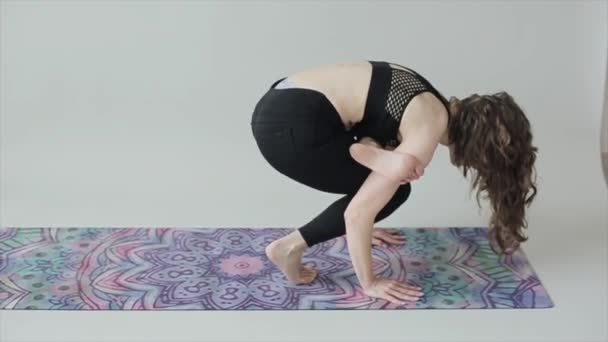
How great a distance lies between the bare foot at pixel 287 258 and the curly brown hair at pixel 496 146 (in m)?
0.58

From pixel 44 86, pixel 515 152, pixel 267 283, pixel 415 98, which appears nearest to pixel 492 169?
pixel 515 152

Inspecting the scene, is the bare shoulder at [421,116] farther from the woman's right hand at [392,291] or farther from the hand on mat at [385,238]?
the hand on mat at [385,238]

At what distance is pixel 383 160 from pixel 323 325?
51 cm

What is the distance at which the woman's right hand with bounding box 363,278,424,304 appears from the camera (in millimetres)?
3031

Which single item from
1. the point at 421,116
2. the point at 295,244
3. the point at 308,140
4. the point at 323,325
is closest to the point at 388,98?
the point at 421,116

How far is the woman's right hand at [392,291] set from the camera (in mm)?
3031

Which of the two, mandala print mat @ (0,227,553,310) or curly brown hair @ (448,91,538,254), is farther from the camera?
mandala print mat @ (0,227,553,310)

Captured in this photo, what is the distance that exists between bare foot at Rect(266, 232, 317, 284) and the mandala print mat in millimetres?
28

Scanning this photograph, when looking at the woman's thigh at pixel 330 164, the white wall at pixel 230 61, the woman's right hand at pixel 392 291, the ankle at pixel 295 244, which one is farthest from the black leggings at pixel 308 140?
the white wall at pixel 230 61

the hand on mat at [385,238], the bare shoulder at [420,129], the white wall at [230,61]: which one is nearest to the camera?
the bare shoulder at [420,129]

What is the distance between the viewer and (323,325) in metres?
2.90

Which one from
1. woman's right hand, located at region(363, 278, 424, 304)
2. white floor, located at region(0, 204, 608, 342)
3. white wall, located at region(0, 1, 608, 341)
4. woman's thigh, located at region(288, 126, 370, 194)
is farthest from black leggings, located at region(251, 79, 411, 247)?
white wall, located at region(0, 1, 608, 341)

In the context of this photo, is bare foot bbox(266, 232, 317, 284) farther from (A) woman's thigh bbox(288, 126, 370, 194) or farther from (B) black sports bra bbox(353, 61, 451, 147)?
(B) black sports bra bbox(353, 61, 451, 147)

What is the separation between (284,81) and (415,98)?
42 centimetres
